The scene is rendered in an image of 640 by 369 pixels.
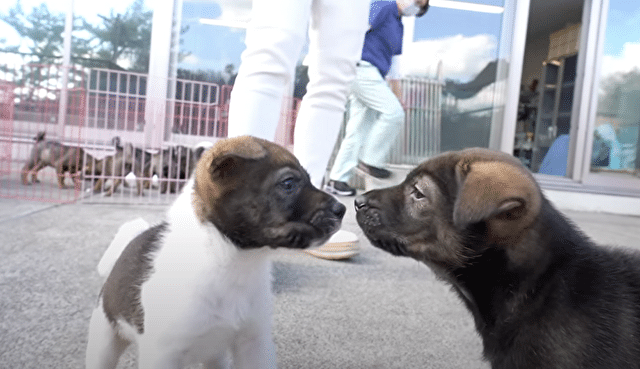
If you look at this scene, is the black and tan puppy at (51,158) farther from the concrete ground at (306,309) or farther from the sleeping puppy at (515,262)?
the sleeping puppy at (515,262)

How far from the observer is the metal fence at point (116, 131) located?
16.8ft

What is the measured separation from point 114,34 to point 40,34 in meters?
1.09

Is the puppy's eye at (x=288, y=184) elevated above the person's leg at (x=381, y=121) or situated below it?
below

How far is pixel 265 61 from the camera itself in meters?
2.15

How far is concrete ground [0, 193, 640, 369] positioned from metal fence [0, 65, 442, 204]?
70.9 inches

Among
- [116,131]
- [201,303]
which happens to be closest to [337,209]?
[201,303]

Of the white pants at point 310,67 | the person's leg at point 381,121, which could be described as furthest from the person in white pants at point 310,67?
the person's leg at point 381,121

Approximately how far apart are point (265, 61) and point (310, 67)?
0.35 meters

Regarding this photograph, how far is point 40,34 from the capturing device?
25.2ft

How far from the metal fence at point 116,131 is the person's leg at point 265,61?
7.26 ft

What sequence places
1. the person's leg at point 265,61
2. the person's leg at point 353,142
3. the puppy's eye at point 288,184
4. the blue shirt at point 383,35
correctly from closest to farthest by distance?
the puppy's eye at point 288,184, the person's leg at point 265,61, the blue shirt at point 383,35, the person's leg at point 353,142

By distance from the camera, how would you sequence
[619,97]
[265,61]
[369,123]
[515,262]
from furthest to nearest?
[619,97] < [369,123] < [265,61] < [515,262]

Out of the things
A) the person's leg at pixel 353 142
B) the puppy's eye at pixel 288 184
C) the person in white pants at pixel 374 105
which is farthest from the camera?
the person's leg at pixel 353 142

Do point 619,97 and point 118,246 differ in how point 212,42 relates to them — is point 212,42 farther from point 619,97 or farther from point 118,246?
point 118,246
